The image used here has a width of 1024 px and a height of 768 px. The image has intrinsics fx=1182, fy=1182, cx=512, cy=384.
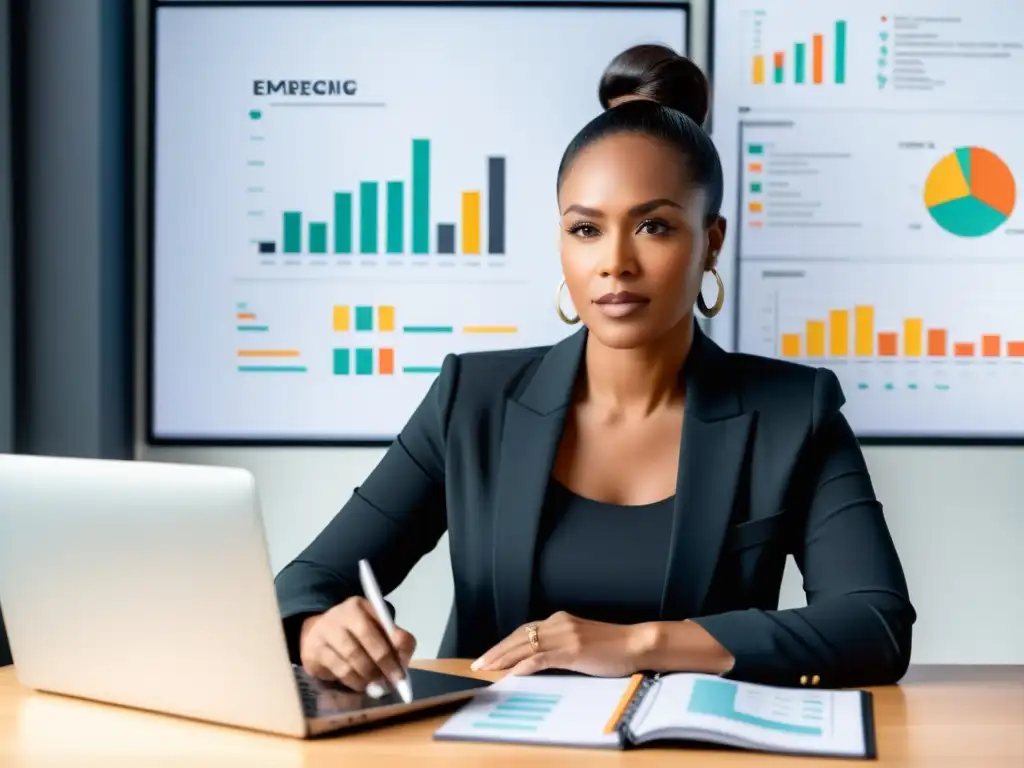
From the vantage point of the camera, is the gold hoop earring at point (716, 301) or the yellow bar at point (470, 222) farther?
the yellow bar at point (470, 222)

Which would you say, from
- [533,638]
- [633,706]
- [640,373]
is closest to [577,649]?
[533,638]

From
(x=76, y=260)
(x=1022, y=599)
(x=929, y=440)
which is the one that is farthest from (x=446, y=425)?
(x=1022, y=599)

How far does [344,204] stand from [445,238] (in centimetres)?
23

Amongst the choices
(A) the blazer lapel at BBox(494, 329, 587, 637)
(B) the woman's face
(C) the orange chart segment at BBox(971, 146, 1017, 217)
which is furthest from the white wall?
(B) the woman's face

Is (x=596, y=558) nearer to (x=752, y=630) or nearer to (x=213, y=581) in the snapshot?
(x=752, y=630)

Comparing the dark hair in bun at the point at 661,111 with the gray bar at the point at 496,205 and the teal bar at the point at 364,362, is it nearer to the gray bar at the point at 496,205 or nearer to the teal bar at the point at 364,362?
the gray bar at the point at 496,205

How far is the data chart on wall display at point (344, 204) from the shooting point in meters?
2.51

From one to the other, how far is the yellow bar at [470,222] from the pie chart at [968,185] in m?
0.95

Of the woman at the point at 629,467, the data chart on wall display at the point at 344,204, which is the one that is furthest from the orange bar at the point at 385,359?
the woman at the point at 629,467

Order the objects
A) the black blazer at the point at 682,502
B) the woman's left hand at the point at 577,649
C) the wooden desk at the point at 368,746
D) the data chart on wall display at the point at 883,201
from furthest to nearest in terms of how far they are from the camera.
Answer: the data chart on wall display at the point at 883,201, the black blazer at the point at 682,502, the woman's left hand at the point at 577,649, the wooden desk at the point at 368,746

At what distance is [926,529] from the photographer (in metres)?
2.52

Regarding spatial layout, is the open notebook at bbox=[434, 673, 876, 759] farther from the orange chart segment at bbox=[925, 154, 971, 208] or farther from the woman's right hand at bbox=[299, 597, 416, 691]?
the orange chart segment at bbox=[925, 154, 971, 208]

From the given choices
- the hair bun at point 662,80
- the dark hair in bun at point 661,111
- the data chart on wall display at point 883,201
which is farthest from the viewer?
the data chart on wall display at point 883,201

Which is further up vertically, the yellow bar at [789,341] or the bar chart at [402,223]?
the bar chart at [402,223]
